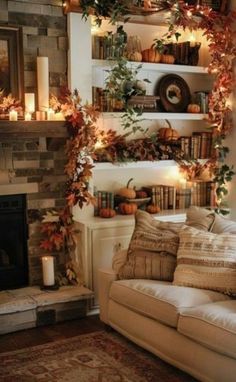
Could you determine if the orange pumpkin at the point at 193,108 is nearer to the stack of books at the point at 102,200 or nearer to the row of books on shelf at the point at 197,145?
the row of books on shelf at the point at 197,145

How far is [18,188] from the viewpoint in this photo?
4148mm

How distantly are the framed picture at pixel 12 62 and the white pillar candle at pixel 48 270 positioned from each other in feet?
4.28

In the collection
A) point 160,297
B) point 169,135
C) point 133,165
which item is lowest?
point 160,297

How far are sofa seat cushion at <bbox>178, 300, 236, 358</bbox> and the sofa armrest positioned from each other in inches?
32.3

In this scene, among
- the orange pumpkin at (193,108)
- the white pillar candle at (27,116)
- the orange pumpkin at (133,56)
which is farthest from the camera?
the orange pumpkin at (193,108)

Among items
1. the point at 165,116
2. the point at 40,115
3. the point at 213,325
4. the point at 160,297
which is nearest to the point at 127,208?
the point at 165,116

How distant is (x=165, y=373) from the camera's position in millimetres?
3146

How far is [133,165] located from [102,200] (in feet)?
1.36

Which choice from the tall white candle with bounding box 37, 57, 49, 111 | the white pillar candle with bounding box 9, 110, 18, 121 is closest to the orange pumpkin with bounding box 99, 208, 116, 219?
the tall white candle with bounding box 37, 57, 49, 111

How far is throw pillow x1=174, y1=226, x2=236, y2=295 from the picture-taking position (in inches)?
128

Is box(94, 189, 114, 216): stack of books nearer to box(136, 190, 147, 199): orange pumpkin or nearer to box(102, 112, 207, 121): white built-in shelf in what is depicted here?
box(136, 190, 147, 199): orange pumpkin

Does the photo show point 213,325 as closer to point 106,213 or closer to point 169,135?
point 106,213

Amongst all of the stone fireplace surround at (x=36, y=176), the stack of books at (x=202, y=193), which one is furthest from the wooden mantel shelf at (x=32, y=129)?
the stack of books at (x=202, y=193)

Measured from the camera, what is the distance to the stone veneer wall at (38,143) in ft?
13.2
